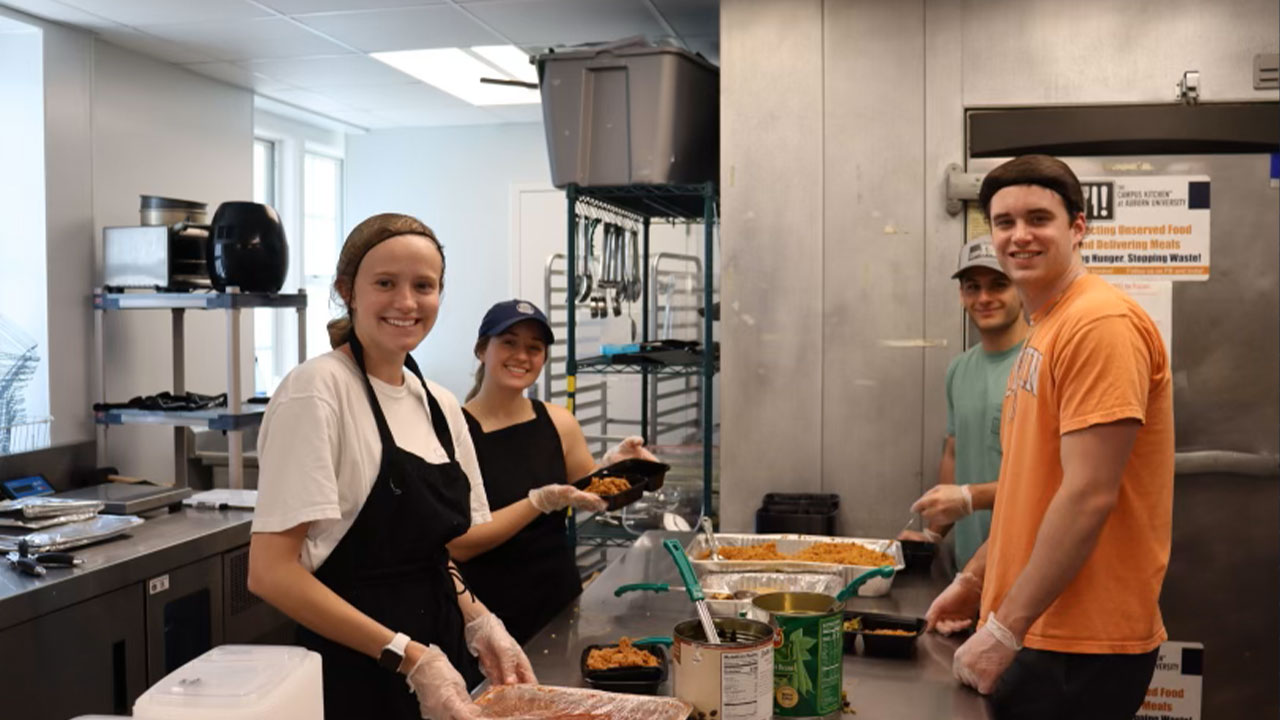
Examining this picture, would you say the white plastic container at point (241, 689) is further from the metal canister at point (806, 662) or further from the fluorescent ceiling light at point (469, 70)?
the fluorescent ceiling light at point (469, 70)

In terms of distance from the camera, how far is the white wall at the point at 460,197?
6.39 metres

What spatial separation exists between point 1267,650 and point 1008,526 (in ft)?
6.43

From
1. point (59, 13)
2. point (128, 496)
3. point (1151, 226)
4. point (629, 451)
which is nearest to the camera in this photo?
point (629, 451)

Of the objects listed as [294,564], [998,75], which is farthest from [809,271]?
[294,564]

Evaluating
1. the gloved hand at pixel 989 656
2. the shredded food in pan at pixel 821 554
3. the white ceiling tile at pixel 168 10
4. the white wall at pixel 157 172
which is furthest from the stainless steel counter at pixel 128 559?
the gloved hand at pixel 989 656

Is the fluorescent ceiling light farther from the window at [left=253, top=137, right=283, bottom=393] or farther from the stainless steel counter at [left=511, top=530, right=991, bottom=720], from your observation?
the stainless steel counter at [left=511, top=530, right=991, bottom=720]

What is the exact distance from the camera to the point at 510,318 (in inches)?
99.5

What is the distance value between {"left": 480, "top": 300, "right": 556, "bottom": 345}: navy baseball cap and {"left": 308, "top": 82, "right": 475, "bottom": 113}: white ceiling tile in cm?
299

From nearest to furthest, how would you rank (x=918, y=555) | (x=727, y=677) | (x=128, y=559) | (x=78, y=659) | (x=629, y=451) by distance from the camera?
1. (x=727, y=677)
2. (x=918, y=555)
3. (x=629, y=451)
4. (x=78, y=659)
5. (x=128, y=559)

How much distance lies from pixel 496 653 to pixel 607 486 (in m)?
0.74

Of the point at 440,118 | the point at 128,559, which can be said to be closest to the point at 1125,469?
the point at 128,559

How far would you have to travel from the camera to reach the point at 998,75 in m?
3.32

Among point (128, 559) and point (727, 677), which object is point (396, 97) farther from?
point (727, 677)

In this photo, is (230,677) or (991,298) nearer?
(230,677)
